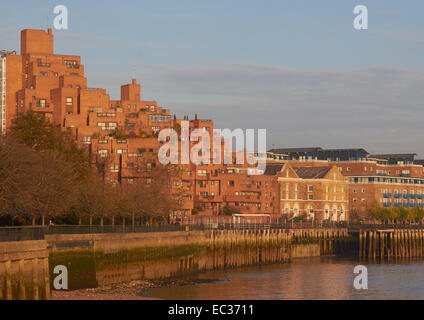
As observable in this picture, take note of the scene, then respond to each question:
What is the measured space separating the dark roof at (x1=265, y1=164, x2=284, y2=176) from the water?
204 feet

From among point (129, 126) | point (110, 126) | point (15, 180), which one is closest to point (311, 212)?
point (129, 126)

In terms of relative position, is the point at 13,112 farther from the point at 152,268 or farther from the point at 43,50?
the point at 152,268

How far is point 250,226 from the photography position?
416ft

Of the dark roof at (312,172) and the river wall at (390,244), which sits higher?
the dark roof at (312,172)

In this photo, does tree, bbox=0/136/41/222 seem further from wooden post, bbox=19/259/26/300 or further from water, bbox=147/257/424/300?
wooden post, bbox=19/259/26/300

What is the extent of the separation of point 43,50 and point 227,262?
2618 inches

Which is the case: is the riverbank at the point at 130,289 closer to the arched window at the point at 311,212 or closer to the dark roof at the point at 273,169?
the dark roof at the point at 273,169

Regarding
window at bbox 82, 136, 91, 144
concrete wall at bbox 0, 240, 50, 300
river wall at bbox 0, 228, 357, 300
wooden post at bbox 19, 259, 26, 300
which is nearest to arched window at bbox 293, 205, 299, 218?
river wall at bbox 0, 228, 357, 300

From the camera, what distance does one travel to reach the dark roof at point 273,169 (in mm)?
173462

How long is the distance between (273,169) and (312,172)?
17.3 metres

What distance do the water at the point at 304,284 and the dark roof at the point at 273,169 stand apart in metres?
62.1

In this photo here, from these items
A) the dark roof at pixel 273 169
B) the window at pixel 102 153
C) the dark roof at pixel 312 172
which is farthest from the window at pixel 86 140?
the dark roof at pixel 312 172

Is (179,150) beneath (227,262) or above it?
above
